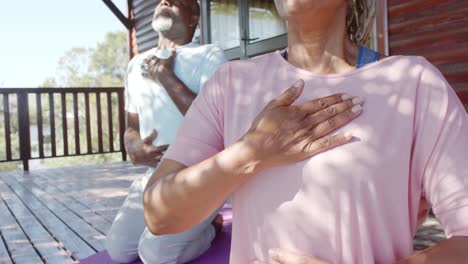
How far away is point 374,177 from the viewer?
0.76 meters

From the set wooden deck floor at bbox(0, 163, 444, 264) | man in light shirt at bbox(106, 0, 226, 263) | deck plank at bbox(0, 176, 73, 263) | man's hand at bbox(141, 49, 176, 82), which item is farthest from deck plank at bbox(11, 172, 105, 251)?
man's hand at bbox(141, 49, 176, 82)

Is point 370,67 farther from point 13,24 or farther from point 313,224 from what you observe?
point 13,24

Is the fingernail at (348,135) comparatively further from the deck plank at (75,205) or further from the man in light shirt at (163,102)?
the deck plank at (75,205)

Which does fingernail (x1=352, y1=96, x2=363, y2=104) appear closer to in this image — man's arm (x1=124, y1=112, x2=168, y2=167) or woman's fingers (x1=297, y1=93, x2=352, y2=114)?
woman's fingers (x1=297, y1=93, x2=352, y2=114)

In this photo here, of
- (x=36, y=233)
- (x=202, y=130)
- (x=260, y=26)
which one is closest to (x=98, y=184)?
(x=36, y=233)

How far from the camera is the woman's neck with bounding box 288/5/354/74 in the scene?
2.81 ft

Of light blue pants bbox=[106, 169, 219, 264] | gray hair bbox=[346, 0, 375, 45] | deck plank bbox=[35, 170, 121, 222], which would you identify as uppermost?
gray hair bbox=[346, 0, 375, 45]

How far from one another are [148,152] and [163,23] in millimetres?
647

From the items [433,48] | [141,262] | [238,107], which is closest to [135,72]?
[141,262]

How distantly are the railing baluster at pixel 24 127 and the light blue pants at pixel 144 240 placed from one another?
519 centimetres

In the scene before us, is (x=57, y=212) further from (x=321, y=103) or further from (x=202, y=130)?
(x=321, y=103)

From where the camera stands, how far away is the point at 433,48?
127 inches

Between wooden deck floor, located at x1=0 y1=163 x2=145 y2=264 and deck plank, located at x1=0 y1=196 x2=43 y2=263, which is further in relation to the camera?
wooden deck floor, located at x1=0 y1=163 x2=145 y2=264

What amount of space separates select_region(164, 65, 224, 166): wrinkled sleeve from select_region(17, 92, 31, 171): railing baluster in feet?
21.9
